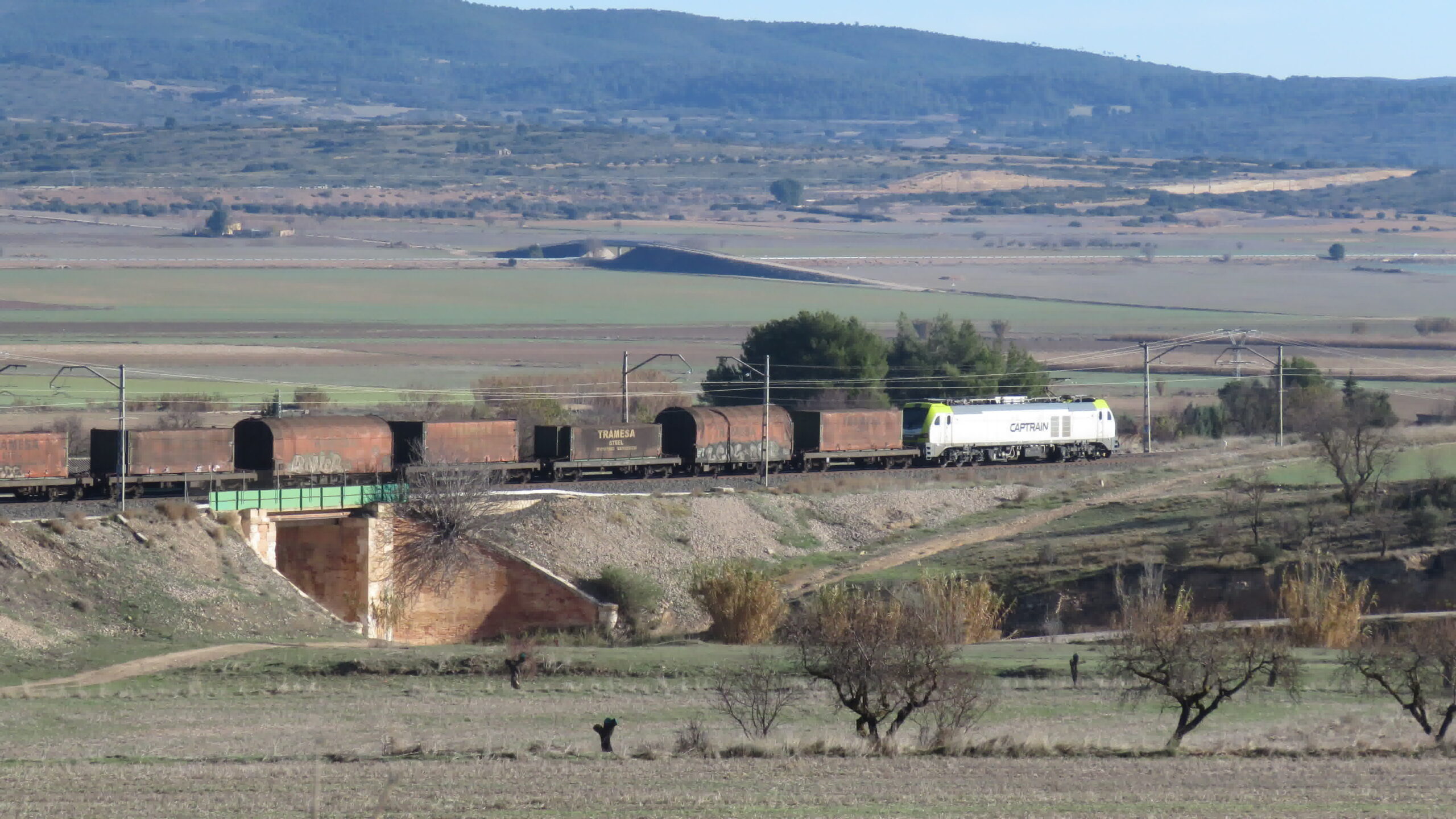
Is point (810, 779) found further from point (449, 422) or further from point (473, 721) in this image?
point (449, 422)

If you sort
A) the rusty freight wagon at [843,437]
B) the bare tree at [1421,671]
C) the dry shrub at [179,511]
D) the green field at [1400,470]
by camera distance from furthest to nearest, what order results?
the green field at [1400,470] < the rusty freight wagon at [843,437] < the dry shrub at [179,511] < the bare tree at [1421,671]

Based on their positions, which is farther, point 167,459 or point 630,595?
point 167,459

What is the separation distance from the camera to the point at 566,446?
198 ft

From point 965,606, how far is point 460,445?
723 inches

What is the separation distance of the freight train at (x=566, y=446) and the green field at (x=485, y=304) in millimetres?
86096

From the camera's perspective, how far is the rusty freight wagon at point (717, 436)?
64.1 metres

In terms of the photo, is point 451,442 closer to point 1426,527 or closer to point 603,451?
point 603,451

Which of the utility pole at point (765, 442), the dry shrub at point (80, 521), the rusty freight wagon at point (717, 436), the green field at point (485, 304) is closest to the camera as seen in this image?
the dry shrub at point (80, 521)

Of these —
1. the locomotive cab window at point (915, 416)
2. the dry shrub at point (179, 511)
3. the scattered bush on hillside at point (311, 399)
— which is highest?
the scattered bush on hillside at point (311, 399)

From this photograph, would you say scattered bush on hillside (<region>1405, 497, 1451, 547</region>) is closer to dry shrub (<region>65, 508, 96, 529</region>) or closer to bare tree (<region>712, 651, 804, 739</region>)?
bare tree (<region>712, 651, 804, 739</region>)

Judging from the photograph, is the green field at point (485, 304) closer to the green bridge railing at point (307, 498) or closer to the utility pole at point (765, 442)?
the utility pole at point (765, 442)

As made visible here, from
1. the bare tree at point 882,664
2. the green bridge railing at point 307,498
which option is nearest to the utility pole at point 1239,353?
the green bridge railing at point 307,498

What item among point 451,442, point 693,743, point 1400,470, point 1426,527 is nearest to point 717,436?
point 451,442

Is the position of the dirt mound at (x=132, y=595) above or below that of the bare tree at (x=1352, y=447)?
below
